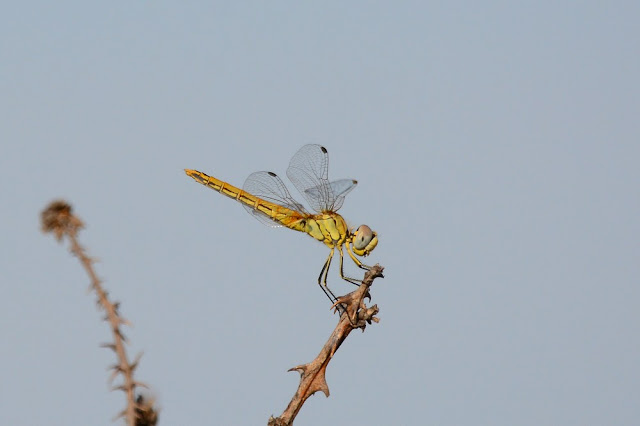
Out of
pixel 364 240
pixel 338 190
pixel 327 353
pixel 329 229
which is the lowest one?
pixel 327 353

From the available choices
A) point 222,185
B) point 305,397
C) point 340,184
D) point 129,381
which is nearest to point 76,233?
point 129,381

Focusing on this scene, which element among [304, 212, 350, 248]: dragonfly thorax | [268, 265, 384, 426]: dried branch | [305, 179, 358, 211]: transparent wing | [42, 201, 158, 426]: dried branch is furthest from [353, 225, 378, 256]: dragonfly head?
[42, 201, 158, 426]: dried branch

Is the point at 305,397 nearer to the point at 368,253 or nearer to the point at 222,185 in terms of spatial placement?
the point at 368,253

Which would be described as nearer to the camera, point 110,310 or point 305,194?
point 110,310

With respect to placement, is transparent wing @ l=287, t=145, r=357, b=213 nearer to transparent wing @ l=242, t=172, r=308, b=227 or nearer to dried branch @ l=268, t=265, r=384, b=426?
transparent wing @ l=242, t=172, r=308, b=227

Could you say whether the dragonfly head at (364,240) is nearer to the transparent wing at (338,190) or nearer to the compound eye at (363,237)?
the compound eye at (363,237)

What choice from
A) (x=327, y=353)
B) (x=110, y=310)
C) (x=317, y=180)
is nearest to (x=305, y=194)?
(x=317, y=180)

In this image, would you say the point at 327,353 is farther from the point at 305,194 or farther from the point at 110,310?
the point at 305,194
